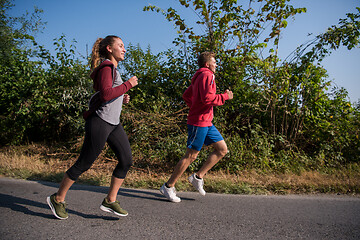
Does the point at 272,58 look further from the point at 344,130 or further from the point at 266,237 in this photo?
the point at 266,237

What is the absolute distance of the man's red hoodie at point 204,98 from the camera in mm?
3289

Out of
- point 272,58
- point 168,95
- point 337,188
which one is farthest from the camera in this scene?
point 168,95

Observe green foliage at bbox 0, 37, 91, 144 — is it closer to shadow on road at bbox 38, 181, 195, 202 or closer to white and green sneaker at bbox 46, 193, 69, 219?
shadow on road at bbox 38, 181, 195, 202

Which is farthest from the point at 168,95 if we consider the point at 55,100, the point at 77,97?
the point at 55,100

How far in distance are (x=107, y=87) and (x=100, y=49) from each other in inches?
21.6

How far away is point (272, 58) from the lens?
5609mm

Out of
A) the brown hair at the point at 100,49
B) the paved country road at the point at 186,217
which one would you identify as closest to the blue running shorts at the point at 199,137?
the paved country road at the point at 186,217

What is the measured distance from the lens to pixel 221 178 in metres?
4.31

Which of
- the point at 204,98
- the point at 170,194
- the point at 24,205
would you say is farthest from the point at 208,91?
the point at 24,205

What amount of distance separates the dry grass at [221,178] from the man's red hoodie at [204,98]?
1.19 metres

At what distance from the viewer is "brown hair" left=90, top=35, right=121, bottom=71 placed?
9.23ft

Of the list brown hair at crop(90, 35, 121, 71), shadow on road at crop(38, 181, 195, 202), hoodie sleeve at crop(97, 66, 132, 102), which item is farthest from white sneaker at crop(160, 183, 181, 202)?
brown hair at crop(90, 35, 121, 71)

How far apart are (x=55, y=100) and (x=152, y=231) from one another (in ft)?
16.3

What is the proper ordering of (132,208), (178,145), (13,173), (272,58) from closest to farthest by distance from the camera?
(132,208), (13,173), (178,145), (272,58)
